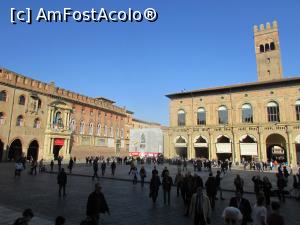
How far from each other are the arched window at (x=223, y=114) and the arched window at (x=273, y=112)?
20.3 ft

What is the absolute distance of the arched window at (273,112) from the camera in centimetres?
3438

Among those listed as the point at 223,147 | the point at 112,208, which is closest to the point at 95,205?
the point at 112,208

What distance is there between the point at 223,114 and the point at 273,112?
7.25 m

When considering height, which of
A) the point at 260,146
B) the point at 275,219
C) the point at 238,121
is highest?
the point at 238,121

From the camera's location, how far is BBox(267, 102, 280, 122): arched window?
3438 cm

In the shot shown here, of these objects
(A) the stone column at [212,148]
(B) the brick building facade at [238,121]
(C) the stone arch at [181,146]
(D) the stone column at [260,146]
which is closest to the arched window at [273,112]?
(B) the brick building facade at [238,121]

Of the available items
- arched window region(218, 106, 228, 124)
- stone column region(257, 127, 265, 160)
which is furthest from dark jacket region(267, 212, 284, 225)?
arched window region(218, 106, 228, 124)

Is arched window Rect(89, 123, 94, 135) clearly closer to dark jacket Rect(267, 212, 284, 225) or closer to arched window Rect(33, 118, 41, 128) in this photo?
arched window Rect(33, 118, 41, 128)

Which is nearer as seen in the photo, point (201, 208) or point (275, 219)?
point (275, 219)

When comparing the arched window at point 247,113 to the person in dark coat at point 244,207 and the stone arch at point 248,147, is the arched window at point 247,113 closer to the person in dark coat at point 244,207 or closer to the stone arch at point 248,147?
the stone arch at point 248,147

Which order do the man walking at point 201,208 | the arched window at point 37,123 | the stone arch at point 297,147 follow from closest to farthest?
the man walking at point 201,208, the stone arch at point 297,147, the arched window at point 37,123

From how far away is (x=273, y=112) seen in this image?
114 ft

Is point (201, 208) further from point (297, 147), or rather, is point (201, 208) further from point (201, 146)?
point (201, 146)

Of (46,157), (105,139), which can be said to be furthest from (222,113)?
(46,157)
